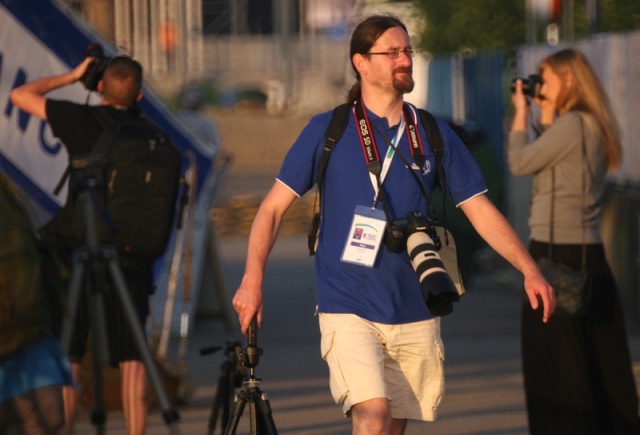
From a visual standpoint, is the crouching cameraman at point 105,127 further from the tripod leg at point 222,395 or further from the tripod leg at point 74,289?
the tripod leg at point 74,289

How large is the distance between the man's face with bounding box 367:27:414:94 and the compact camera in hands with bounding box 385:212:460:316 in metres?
0.45

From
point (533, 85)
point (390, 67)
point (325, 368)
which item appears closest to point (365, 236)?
point (390, 67)

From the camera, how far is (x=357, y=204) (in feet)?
18.8

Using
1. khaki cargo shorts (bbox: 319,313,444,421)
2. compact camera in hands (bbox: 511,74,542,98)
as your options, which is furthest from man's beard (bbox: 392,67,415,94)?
compact camera in hands (bbox: 511,74,542,98)

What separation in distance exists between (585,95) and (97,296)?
96.2 inches

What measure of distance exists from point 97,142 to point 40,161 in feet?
7.53

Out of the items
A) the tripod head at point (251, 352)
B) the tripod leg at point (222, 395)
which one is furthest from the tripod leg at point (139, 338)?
the tripod head at point (251, 352)

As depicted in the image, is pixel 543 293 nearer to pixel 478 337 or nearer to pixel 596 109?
pixel 596 109

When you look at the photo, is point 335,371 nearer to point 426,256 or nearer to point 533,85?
point 426,256

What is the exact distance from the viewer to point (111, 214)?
7.25 m

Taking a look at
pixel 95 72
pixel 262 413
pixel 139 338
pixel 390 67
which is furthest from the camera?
pixel 95 72

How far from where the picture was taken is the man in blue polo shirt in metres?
5.68

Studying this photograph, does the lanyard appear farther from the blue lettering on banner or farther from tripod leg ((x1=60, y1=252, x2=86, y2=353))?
the blue lettering on banner

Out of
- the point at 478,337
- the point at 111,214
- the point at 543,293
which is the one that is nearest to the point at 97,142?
the point at 111,214
